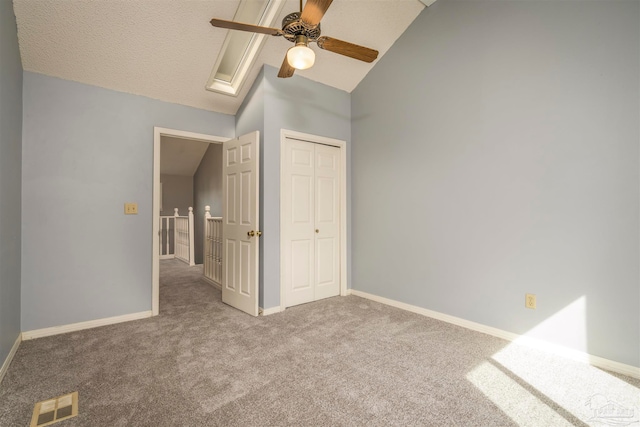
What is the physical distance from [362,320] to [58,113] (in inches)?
139

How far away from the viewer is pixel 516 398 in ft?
5.75

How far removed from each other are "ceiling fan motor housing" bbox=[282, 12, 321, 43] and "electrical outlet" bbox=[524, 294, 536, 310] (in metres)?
2.69

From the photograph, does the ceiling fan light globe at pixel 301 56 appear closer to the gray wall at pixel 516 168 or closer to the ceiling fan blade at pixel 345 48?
the ceiling fan blade at pixel 345 48

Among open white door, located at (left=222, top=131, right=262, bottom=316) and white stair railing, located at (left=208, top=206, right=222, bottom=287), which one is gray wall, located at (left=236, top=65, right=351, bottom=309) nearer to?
open white door, located at (left=222, top=131, right=262, bottom=316)

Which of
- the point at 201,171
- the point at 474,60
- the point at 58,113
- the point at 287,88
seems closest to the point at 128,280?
the point at 58,113

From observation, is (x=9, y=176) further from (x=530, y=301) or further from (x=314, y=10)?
(x=530, y=301)

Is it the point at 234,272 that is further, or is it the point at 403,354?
the point at 234,272

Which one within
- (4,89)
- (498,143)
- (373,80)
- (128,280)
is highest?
(373,80)

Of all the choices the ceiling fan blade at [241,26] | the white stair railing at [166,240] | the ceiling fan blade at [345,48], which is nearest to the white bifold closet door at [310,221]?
the ceiling fan blade at [345,48]

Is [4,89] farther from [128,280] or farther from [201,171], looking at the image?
[201,171]

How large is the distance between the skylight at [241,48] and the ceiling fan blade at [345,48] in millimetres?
841

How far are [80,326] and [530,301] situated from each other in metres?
4.08

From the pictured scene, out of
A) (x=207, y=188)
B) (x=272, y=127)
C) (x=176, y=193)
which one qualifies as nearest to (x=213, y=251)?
(x=272, y=127)

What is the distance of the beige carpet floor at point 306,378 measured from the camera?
160 centimetres
